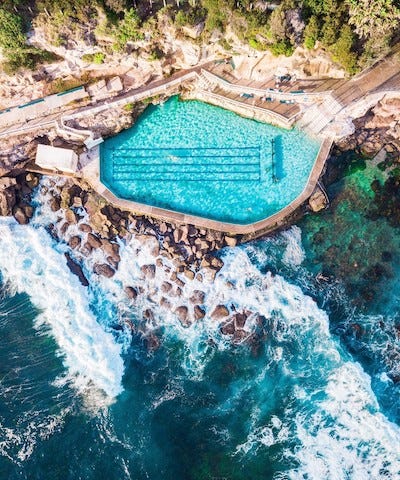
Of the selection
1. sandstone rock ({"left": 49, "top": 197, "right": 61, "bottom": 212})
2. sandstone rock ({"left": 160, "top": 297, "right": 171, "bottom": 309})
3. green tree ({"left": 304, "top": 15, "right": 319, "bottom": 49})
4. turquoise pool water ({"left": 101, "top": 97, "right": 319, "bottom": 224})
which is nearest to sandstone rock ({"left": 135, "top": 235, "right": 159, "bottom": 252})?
turquoise pool water ({"left": 101, "top": 97, "right": 319, "bottom": 224})

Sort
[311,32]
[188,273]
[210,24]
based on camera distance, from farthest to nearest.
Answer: [188,273], [210,24], [311,32]

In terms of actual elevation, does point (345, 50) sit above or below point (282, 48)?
above

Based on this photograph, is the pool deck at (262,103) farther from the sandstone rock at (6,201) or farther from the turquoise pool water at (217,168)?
the sandstone rock at (6,201)

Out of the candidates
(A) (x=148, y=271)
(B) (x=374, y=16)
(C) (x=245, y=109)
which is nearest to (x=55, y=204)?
(A) (x=148, y=271)

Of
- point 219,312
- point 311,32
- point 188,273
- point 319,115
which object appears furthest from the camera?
point 188,273

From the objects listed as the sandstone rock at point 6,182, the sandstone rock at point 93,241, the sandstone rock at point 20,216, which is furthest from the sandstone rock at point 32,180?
the sandstone rock at point 93,241

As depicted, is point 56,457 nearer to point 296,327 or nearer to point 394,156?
point 296,327

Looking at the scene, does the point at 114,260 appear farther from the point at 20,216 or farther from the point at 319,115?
the point at 319,115

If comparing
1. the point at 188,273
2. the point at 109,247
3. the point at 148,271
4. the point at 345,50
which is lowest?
the point at 148,271
